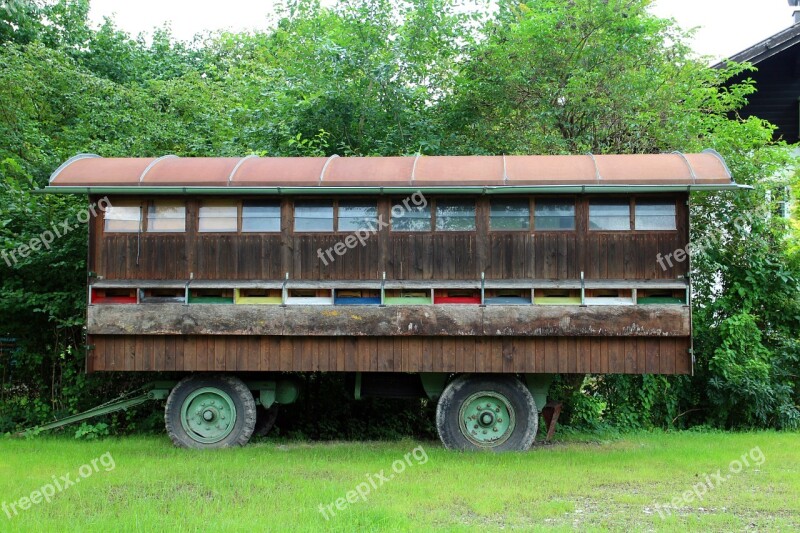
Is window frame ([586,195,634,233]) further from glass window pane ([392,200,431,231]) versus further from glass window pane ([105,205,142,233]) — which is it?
glass window pane ([105,205,142,233])

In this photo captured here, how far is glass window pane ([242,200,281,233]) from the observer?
34.6 ft

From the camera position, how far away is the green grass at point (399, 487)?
7.00 m

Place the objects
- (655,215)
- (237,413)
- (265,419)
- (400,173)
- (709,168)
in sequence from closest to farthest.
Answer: (709,168)
(655,215)
(400,173)
(237,413)
(265,419)

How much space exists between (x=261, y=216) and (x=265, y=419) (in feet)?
11.0

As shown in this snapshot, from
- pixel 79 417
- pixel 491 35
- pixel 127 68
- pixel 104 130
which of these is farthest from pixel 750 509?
pixel 127 68

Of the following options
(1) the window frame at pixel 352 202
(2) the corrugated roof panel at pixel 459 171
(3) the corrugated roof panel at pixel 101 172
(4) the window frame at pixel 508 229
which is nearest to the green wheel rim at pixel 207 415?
(1) the window frame at pixel 352 202

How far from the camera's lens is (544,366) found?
10227mm

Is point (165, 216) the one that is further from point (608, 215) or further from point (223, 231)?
point (608, 215)

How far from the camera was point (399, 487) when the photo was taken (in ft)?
27.4

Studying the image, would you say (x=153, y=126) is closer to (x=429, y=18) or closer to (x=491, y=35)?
(x=429, y=18)

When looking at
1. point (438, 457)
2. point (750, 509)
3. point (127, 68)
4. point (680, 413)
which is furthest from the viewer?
point (127, 68)

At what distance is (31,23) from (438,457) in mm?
19620

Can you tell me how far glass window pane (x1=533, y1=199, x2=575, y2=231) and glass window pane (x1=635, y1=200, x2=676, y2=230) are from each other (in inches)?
35.0

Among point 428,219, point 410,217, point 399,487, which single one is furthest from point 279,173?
point 399,487
